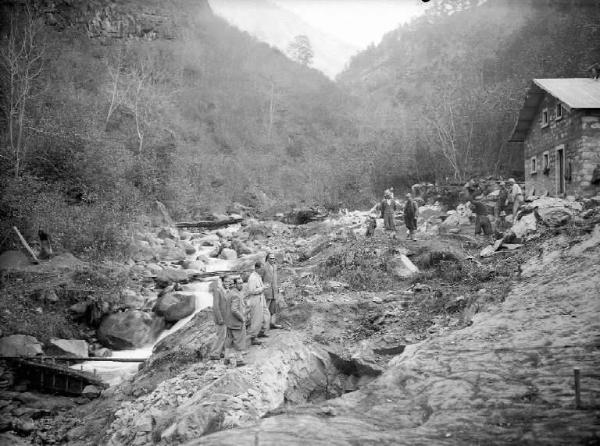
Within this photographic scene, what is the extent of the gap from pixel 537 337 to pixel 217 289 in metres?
5.19

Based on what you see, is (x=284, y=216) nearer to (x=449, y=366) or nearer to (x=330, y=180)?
(x=330, y=180)

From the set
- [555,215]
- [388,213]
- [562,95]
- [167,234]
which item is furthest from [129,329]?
[562,95]

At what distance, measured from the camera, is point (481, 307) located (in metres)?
7.71

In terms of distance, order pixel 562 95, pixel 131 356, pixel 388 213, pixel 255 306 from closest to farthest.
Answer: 1. pixel 255 306
2. pixel 131 356
3. pixel 388 213
4. pixel 562 95

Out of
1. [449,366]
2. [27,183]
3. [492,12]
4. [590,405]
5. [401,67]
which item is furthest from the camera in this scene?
[401,67]

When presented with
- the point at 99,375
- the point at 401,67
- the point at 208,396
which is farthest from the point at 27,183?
the point at 401,67

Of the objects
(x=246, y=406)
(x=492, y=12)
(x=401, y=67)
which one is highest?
(x=492, y=12)

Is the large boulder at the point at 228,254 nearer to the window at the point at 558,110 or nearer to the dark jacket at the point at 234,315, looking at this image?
the dark jacket at the point at 234,315

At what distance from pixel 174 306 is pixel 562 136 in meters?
16.7

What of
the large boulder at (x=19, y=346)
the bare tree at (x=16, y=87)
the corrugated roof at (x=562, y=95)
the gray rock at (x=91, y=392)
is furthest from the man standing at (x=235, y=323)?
the corrugated roof at (x=562, y=95)

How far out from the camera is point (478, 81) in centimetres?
3841

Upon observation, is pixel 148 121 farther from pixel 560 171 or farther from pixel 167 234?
pixel 560 171

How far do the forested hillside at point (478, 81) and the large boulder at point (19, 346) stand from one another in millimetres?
23576

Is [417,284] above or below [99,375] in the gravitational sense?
above
